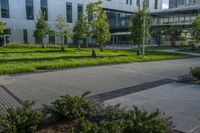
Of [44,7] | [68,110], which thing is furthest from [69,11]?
[68,110]

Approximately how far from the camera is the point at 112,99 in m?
7.67

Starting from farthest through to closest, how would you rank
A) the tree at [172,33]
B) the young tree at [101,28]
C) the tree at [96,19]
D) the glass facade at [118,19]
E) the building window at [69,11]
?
1. the glass facade at [118,19]
2. the building window at [69,11]
3. the tree at [172,33]
4. the young tree at [101,28]
5. the tree at [96,19]

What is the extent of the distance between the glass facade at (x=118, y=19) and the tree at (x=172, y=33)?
43.3ft

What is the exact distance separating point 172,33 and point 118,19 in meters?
17.4

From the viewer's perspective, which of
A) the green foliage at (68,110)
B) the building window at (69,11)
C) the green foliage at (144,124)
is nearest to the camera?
the green foliage at (144,124)

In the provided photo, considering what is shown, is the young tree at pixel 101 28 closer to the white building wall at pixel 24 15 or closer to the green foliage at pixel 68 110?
the white building wall at pixel 24 15

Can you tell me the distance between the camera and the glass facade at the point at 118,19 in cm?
5944

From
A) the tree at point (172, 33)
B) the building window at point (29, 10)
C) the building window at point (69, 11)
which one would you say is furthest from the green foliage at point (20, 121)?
the tree at point (172, 33)

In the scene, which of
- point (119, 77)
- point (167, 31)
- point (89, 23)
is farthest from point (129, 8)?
point (119, 77)

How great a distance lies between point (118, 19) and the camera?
60969 millimetres

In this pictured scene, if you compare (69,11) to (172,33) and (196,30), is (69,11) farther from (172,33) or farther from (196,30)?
(196,30)

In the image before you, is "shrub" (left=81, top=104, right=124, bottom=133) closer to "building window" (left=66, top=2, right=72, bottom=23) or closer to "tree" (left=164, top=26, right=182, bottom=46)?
"tree" (left=164, top=26, right=182, bottom=46)

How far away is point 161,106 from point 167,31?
44260mm

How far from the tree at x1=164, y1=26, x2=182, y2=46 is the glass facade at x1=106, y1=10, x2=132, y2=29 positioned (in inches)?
520
